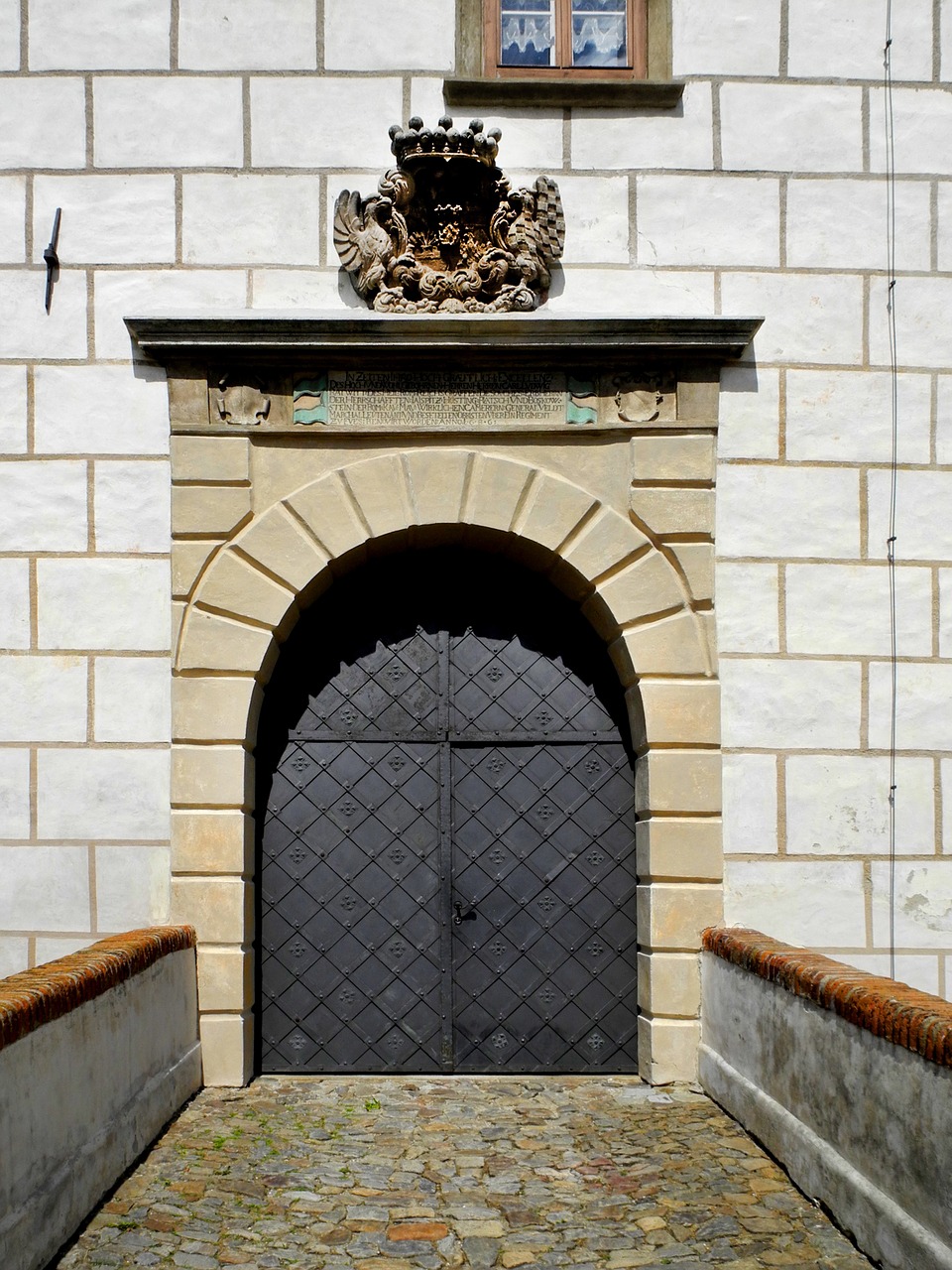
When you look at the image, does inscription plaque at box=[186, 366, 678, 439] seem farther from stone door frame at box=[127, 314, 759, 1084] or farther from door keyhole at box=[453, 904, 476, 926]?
door keyhole at box=[453, 904, 476, 926]

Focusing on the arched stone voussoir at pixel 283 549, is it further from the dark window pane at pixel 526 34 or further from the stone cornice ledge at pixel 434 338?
the dark window pane at pixel 526 34

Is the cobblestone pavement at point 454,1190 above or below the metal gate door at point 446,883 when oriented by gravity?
below

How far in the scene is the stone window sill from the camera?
650 centimetres

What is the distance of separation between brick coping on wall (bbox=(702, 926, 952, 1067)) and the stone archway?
0.52m

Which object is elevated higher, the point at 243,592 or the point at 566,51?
the point at 566,51

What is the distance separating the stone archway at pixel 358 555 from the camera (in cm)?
621

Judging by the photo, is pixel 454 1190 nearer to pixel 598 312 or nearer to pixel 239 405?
pixel 239 405

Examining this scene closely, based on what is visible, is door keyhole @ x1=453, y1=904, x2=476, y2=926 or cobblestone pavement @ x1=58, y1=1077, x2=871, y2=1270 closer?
cobblestone pavement @ x1=58, y1=1077, x2=871, y2=1270

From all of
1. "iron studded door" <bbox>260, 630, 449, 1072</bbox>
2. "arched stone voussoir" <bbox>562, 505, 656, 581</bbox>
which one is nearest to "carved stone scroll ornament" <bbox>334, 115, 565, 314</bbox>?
"arched stone voussoir" <bbox>562, 505, 656, 581</bbox>

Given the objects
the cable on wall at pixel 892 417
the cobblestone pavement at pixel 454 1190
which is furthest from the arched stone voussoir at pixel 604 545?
the cobblestone pavement at pixel 454 1190

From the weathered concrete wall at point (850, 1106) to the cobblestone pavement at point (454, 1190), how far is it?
0.40 ft

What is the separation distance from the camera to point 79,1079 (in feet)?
14.3

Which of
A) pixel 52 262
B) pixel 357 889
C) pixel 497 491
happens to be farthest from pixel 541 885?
pixel 52 262

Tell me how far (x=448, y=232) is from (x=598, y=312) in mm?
801
